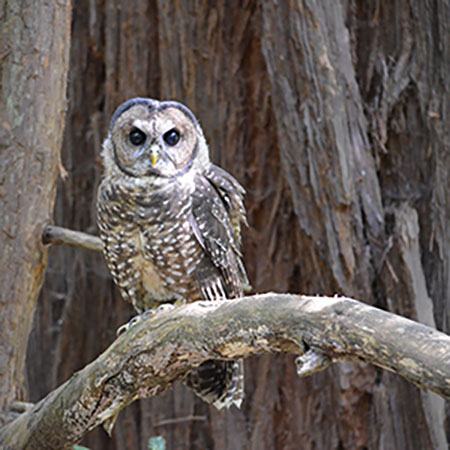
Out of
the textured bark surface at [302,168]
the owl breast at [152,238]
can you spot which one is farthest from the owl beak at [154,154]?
the textured bark surface at [302,168]

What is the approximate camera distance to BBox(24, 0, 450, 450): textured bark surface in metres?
3.71

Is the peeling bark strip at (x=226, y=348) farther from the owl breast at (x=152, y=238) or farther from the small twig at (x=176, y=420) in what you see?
the small twig at (x=176, y=420)

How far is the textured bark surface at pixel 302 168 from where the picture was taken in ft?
12.2

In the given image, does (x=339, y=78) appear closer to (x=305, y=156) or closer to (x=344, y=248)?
(x=305, y=156)

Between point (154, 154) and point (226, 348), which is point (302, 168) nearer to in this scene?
point (154, 154)

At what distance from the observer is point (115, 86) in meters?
4.41

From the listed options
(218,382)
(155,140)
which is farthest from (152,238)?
(218,382)

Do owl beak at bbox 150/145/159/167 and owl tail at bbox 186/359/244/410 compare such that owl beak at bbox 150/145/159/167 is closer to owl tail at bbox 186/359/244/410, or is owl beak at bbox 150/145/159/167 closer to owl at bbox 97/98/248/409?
owl at bbox 97/98/248/409

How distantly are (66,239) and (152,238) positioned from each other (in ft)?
1.61

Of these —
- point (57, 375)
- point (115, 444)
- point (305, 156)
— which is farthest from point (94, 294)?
point (305, 156)

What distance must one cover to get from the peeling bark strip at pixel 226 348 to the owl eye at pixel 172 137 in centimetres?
77

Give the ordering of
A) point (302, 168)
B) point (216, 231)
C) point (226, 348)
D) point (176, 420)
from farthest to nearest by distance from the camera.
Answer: point (176, 420)
point (302, 168)
point (216, 231)
point (226, 348)

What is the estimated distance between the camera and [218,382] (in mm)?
3064

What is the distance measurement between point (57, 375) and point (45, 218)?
1803mm
